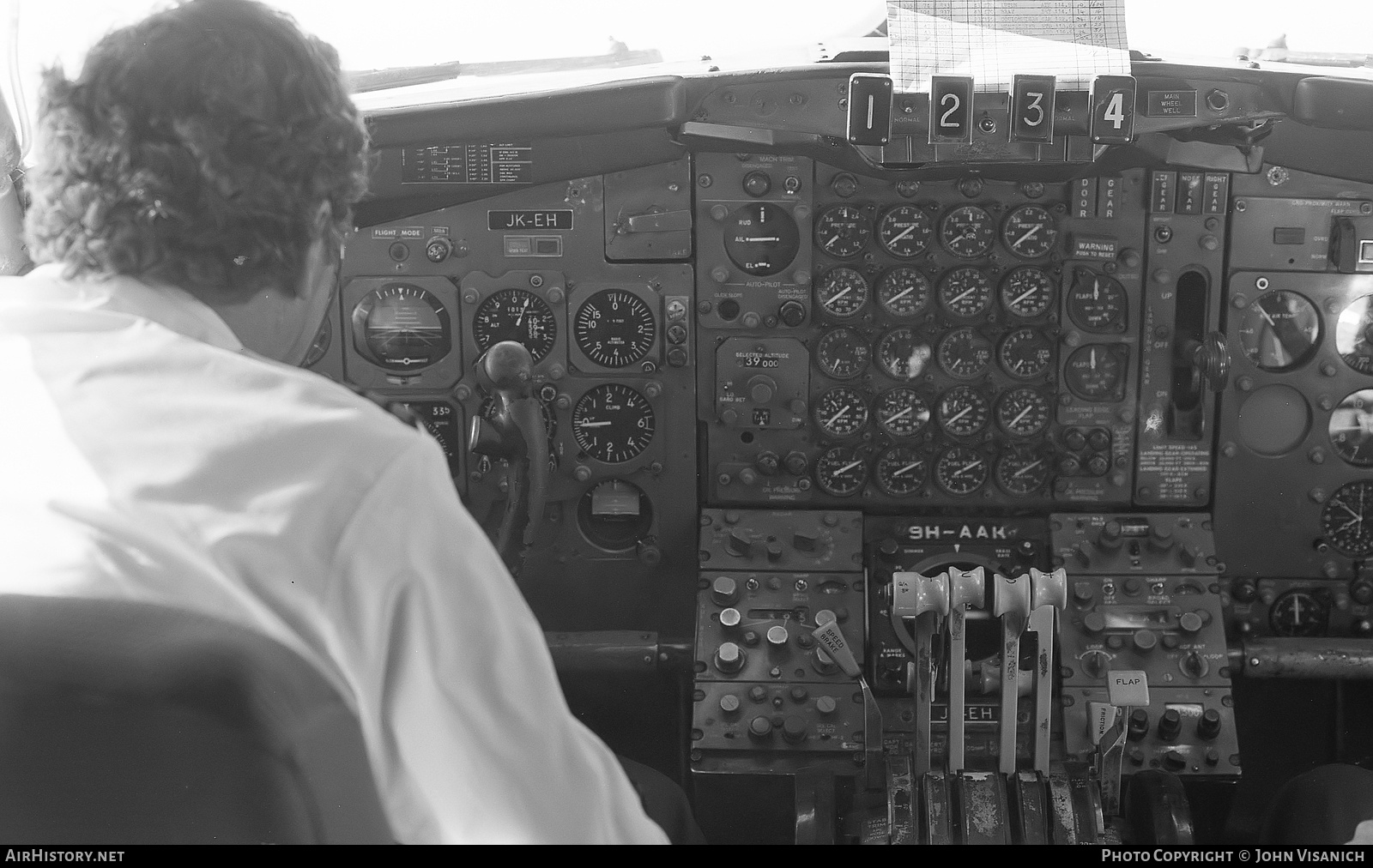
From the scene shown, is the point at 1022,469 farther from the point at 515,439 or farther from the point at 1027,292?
the point at 515,439

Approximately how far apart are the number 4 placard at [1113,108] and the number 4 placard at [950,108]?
0.96 ft

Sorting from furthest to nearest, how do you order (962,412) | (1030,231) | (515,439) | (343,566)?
(962,412) → (1030,231) → (515,439) → (343,566)

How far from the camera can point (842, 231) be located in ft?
11.3

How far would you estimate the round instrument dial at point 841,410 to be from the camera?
3.53 meters

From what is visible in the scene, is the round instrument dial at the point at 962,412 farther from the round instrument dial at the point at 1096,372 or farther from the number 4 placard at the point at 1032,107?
the number 4 placard at the point at 1032,107

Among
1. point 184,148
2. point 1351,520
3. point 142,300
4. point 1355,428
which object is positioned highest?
point 184,148

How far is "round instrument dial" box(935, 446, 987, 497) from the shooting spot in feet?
11.6

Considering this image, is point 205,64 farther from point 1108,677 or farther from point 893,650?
point 893,650

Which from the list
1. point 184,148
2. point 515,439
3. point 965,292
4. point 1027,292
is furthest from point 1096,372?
point 184,148

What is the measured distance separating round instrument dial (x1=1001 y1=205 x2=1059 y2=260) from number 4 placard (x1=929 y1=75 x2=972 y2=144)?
580 mm

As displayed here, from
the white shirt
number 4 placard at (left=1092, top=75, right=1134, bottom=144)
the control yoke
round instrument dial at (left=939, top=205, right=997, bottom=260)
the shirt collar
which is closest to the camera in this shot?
the white shirt

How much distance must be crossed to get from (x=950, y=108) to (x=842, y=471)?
115cm

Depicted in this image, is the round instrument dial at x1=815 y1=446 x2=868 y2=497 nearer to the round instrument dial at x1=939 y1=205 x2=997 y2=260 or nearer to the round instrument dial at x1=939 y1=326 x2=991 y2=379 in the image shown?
the round instrument dial at x1=939 y1=326 x2=991 y2=379

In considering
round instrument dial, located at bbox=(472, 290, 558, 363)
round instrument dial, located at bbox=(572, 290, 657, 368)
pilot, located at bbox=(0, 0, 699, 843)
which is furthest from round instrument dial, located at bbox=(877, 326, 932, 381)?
pilot, located at bbox=(0, 0, 699, 843)
